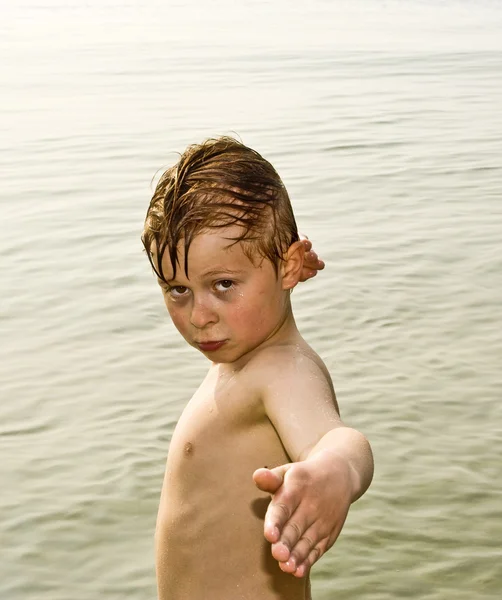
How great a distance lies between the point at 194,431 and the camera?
8.80 feet

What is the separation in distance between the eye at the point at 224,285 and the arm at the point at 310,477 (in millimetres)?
246

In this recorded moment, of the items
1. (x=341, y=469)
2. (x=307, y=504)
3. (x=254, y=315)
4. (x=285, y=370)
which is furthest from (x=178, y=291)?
(x=307, y=504)

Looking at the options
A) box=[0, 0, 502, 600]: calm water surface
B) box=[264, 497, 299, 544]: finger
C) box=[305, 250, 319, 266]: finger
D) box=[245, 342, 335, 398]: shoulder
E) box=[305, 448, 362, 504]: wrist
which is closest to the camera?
box=[264, 497, 299, 544]: finger

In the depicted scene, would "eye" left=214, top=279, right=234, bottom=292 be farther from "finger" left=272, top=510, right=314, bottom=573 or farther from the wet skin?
"finger" left=272, top=510, right=314, bottom=573

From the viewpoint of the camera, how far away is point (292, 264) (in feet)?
8.50

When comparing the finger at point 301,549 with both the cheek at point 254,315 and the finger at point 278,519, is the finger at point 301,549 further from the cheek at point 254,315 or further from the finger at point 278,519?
the cheek at point 254,315

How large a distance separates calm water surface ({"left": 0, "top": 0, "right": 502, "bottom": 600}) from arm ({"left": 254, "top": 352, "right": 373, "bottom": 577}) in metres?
1.43

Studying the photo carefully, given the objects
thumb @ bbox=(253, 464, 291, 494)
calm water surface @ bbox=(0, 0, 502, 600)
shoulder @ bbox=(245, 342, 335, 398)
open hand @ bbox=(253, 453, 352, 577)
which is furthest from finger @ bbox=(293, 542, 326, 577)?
calm water surface @ bbox=(0, 0, 502, 600)

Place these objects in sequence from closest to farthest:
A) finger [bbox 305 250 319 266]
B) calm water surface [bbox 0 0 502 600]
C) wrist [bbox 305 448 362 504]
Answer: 1. wrist [bbox 305 448 362 504]
2. finger [bbox 305 250 319 266]
3. calm water surface [bbox 0 0 502 600]

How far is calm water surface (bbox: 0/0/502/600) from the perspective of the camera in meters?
3.80

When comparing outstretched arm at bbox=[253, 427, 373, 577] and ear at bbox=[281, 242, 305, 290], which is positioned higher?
ear at bbox=[281, 242, 305, 290]

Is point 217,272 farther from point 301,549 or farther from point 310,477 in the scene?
point 301,549

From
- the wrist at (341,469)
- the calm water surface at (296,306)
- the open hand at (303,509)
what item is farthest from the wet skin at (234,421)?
the calm water surface at (296,306)

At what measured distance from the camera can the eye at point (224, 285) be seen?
8.13 ft
